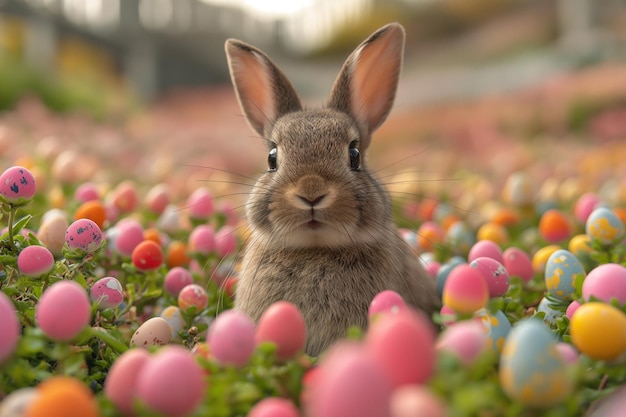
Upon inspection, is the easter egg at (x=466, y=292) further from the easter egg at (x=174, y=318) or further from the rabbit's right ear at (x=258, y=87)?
the rabbit's right ear at (x=258, y=87)

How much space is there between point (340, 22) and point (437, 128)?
7100 mm

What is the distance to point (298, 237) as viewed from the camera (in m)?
1.98

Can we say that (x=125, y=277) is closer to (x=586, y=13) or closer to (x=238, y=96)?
(x=238, y=96)

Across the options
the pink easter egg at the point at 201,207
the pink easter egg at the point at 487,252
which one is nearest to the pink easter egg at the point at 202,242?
the pink easter egg at the point at 201,207

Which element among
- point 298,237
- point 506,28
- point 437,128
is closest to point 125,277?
point 298,237

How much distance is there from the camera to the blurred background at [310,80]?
5523 mm

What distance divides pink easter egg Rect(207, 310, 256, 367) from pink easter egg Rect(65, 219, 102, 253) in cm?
70

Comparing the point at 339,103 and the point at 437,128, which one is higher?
the point at 339,103

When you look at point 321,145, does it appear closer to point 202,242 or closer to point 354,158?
point 354,158

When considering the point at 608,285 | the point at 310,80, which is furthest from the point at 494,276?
the point at 310,80

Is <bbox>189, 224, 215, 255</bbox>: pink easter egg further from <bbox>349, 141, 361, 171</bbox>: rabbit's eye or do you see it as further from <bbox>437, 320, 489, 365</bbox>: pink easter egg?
<bbox>437, 320, 489, 365</bbox>: pink easter egg

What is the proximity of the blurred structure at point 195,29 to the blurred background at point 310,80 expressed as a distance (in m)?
0.03

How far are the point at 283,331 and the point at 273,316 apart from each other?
41mm

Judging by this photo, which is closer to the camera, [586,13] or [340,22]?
[586,13]
